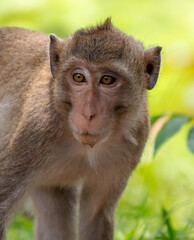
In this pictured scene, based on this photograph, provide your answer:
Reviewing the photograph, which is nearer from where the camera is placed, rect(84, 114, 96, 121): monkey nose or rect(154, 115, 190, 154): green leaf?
rect(84, 114, 96, 121): monkey nose

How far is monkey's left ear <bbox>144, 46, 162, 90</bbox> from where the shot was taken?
20.3ft

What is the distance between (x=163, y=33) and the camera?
40.4ft

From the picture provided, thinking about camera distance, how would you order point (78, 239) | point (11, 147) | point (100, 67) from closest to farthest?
point (100, 67), point (11, 147), point (78, 239)

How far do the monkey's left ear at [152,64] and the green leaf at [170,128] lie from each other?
42cm

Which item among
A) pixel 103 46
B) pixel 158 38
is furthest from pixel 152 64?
pixel 158 38

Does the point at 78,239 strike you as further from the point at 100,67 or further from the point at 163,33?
the point at 163,33

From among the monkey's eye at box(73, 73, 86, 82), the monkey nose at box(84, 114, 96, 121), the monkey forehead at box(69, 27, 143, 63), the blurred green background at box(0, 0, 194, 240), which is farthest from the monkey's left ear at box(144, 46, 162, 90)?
the blurred green background at box(0, 0, 194, 240)

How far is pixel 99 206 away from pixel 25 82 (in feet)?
4.44

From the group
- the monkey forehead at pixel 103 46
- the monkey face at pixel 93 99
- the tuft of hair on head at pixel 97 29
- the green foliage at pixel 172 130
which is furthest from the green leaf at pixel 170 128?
the tuft of hair on head at pixel 97 29

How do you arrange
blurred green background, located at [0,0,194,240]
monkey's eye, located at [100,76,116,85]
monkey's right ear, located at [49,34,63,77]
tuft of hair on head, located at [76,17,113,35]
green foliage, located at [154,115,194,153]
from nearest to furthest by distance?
monkey's eye, located at [100,76,116,85] → tuft of hair on head, located at [76,17,113,35] → monkey's right ear, located at [49,34,63,77] → green foliage, located at [154,115,194,153] → blurred green background, located at [0,0,194,240]

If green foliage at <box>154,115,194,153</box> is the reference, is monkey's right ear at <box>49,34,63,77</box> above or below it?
above

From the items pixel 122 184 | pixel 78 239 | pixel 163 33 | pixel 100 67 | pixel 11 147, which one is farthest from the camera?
pixel 163 33

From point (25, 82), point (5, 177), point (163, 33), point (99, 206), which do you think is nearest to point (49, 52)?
point (25, 82)

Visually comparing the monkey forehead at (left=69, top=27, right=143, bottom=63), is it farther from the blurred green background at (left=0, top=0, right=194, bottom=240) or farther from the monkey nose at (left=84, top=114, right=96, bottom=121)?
the blurred green background at (left=0, top=0, right=194, bottom=240)
